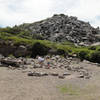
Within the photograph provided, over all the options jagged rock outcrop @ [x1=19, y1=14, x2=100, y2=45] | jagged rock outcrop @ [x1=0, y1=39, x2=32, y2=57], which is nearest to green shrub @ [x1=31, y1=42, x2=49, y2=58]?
jagged rock outcrop @ [x1=0, y1=39, x2=32, y2=57]

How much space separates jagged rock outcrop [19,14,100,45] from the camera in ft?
317

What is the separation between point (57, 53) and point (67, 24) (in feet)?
159

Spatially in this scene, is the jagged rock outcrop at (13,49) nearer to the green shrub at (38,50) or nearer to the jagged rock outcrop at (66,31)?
the green shrub at (38,50)

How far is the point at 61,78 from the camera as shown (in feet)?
82.3

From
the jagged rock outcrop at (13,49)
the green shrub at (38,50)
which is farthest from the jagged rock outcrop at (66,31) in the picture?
the jagged rock outcrop at (13,49)

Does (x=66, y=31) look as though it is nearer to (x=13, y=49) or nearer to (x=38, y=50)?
(x=38, y=50)

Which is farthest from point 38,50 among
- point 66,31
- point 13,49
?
point 66,31

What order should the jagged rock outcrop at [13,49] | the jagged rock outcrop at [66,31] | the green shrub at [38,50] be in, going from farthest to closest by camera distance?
the jagged rock outcrop at [66,31] → the jagged rock outcrop at [13,49] → the green shrub at [38,50]

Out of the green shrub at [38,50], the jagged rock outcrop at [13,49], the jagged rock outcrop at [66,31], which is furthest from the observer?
the jagged rock outcrop at [66,31]

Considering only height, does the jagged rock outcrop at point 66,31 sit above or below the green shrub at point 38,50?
above

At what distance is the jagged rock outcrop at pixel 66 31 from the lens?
317 ft

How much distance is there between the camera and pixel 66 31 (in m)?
101

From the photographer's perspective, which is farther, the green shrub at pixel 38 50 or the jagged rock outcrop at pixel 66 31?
the jagged rock outcrop at pixel 66 31

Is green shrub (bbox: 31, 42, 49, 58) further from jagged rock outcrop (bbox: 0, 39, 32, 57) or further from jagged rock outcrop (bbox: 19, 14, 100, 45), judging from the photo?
jagged rock outcrop (bbox: 19, 14, 100, 45)
